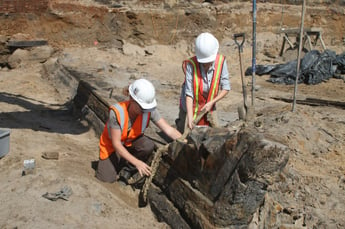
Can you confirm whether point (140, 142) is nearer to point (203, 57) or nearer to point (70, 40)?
point (203, 57)

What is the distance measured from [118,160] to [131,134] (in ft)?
1.35

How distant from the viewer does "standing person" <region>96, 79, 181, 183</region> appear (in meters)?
4.07

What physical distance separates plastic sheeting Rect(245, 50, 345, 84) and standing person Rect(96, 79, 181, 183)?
20.7 ft

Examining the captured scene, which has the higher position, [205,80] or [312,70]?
[205,80]

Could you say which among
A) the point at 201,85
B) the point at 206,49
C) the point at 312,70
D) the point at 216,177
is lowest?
the point at 312,70

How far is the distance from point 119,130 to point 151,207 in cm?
80

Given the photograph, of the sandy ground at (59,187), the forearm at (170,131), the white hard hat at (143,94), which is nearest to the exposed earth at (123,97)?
the sandy ground at (59,187)

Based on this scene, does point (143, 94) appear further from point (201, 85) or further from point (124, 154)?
point (201, 85)

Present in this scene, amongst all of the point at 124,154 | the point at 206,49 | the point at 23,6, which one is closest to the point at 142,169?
the point at 124,154

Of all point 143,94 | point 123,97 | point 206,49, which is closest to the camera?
point 143,94

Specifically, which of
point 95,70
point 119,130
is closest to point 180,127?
point 119,130

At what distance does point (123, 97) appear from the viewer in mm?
6758

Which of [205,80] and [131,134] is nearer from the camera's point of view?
[131,134]

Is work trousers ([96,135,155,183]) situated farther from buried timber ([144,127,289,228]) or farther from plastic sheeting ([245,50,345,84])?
plastic sheeting ([245,50,345,84])
